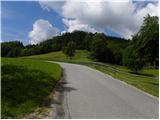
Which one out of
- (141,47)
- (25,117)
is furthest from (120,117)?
(141,47)

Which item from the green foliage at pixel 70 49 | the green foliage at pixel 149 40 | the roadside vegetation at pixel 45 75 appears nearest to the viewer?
the roadside vegetation at pixel 45 75

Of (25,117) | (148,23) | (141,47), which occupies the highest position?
(148,23)

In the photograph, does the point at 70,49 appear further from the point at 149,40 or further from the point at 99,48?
the point at 149,40

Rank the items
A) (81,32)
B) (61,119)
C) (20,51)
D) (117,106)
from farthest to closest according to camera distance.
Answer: (81,32) < (20,51) < (117,106) < (61,119)

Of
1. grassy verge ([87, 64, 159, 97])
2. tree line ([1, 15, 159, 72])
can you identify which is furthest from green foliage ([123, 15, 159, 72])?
grassy verge ([87, 64, 159, 97])

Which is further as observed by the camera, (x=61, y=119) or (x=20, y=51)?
(x=20, y=51)

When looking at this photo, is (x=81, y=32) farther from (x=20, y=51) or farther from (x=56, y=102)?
(x=56, y=102)

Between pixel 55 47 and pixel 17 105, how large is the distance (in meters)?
145

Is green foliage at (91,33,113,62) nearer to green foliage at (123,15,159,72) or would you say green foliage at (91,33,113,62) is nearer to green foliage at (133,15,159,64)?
green foliage at (123,15,159,72)

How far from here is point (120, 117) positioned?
9.44 m

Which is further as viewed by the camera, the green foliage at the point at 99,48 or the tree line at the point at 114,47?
the green foliage at the point at 99,48

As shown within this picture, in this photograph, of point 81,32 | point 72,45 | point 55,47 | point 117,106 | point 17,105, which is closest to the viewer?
point 17,105

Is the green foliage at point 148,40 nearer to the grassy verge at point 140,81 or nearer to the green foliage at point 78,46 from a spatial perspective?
the grassy verge at point 140,81

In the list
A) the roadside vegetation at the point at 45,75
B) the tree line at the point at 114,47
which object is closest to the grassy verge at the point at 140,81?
the roadside vegetation at the point at 45,75
